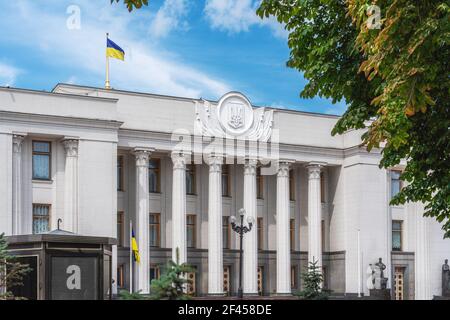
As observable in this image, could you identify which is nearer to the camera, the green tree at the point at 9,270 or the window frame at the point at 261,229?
the green tree at the point at 9,270

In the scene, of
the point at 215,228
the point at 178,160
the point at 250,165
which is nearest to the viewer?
the point at 178,160

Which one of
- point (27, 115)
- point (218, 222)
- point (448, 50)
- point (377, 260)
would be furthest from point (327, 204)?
point (448, 50)

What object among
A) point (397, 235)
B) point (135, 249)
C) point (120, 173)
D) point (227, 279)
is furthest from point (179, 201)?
point (397, 235)

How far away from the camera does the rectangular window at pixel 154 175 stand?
1784 inches

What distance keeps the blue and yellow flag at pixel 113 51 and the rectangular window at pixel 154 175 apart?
6201 mm

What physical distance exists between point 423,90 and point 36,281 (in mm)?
12176

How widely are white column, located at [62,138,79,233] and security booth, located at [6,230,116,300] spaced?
18720mm

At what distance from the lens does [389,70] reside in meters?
12.6

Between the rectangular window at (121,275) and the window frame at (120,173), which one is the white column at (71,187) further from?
the rectangular window at (121,275)

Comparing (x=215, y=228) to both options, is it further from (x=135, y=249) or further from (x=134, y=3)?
(x=134, y=3)

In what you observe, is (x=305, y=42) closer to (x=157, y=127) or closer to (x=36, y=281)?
(x=36, y=281)

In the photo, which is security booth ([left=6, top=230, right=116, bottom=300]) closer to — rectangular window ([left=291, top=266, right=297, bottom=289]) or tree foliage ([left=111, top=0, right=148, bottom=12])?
tree foliage ([left=111, top=0, right=148, bottom=12])

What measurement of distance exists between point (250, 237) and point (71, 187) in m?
10.9

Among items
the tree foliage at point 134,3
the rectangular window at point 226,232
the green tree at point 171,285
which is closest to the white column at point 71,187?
the rectangular window at point 226,232
